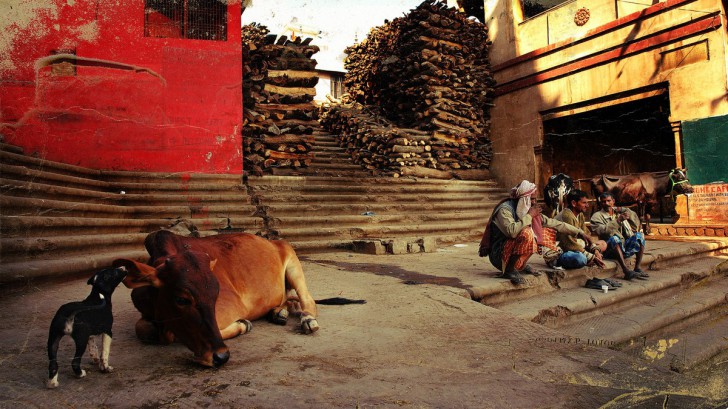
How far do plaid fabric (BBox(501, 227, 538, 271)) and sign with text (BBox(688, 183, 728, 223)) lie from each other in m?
7.34

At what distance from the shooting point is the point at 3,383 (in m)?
1.92

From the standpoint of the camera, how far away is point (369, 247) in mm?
7324

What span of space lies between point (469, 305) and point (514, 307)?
886mm

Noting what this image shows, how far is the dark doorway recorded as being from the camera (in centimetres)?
1505

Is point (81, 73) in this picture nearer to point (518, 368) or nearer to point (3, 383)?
point (3, 383)

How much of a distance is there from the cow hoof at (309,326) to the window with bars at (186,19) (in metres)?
7.06

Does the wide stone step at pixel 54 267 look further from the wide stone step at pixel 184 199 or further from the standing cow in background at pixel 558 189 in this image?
the standing cow in background at pixel 558 189

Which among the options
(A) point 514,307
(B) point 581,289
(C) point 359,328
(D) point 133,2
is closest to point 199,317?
(C) point 359,328

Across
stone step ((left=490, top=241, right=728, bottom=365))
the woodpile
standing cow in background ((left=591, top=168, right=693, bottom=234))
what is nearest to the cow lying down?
stone step ((left=490, top=241, right=728, bottom=365))

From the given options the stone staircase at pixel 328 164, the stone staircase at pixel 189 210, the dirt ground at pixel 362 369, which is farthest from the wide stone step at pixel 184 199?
the dirt ground at pixel 362 369

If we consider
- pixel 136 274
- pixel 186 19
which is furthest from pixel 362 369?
pixel 186 19

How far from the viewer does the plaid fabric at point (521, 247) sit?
481 centimetres

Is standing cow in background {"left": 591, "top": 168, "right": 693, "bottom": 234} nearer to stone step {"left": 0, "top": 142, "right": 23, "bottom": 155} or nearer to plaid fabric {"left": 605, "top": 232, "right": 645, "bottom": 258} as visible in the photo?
plaid fabric {"left": 605, "top": 232, "right": 645, "bottom": 258}

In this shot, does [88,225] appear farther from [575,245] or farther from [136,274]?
[575,245]
